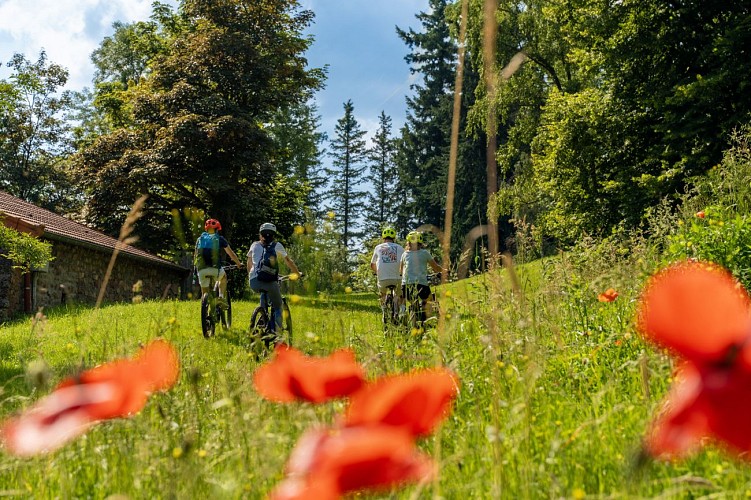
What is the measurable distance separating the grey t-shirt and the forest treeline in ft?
2.82

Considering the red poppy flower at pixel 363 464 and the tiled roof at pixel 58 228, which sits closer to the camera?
the red poppy flower at pixel 363 464

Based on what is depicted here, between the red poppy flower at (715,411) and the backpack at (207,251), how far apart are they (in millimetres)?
8592

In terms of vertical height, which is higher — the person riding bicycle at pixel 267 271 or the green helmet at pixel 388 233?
the green helmet at pixel 388 233

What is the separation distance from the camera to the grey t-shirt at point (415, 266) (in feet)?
25.5

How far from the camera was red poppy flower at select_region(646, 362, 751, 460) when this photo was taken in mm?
478

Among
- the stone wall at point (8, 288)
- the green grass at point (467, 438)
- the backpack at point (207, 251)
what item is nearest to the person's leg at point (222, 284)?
the backpack at point (207, 251)

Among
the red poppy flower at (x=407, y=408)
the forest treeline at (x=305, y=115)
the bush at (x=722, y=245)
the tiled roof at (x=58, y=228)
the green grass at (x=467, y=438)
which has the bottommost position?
the green grass at (x=467, y=438)

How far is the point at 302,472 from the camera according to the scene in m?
0.59

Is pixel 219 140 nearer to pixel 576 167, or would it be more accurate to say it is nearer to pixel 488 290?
pixel 576 167

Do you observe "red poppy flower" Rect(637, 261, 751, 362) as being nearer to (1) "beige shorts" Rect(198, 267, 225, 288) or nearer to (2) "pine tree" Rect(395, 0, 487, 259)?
(1) "beige shorts" Rect(198, 267, 225, 288)

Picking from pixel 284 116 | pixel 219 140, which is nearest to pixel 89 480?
pixel 219 140

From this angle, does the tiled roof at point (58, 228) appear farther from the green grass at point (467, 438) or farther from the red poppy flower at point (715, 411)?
the red poppy flower at point (715, 411)

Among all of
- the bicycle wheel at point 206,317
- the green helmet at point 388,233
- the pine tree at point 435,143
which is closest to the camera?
the bicycle wheel at point 206,317

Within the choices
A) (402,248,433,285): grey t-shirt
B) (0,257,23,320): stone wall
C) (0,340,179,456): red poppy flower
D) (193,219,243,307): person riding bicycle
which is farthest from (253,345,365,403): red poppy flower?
(0,257,23,320): stone wall
